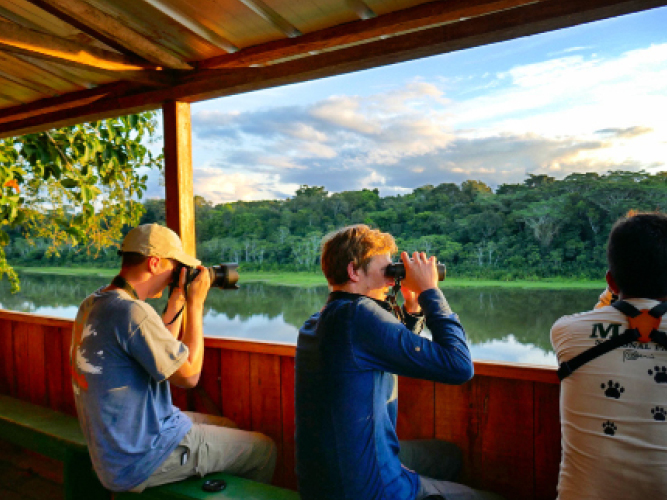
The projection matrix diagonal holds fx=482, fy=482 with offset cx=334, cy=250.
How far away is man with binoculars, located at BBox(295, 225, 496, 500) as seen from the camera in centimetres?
133

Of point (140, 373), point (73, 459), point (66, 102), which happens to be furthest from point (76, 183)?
point (140, 373)

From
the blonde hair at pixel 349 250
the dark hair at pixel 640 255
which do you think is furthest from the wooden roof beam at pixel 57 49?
the dark hair at pixel 640 255

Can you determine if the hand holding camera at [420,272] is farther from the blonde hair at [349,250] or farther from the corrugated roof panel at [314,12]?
the corrugated roof panel at [314,12]

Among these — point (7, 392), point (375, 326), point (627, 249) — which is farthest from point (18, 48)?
point (7, 392)

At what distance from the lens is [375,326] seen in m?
1.34

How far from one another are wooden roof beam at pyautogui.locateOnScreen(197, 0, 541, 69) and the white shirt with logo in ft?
3.58

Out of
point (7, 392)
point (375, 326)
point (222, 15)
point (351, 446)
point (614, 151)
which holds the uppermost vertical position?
point (222, 15)

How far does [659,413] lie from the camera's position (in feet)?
3.64

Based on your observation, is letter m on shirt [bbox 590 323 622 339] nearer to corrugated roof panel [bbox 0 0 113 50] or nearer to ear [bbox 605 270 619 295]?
ear [bbox 605 270 619 295]

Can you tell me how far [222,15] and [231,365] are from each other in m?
1.64

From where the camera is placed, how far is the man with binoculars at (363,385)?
133 centimetres

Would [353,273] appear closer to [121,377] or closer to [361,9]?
[121,377]

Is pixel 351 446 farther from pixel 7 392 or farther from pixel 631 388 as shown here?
pixel 7 392

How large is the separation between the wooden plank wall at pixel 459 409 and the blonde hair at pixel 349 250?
0.66 metres
